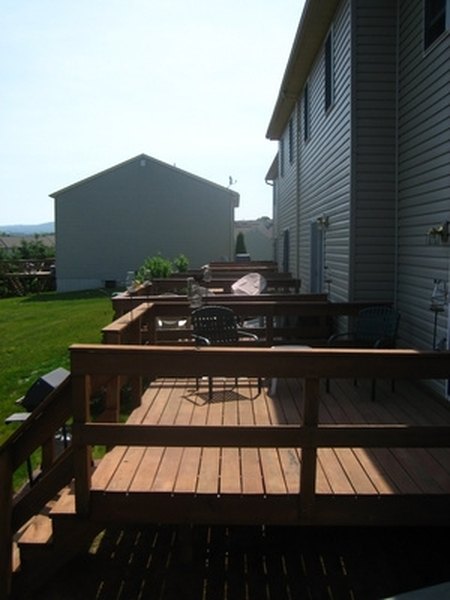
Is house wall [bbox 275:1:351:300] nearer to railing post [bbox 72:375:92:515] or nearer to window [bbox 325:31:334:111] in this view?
window [bbox 325:31:334:111]

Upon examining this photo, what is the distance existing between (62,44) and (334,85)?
4.15 m

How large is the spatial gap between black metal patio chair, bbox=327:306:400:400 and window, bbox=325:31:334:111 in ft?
11.1

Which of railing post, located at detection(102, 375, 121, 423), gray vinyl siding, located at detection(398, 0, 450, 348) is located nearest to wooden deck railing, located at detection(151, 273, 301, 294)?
gray vinyl siding, located at detection(398, 0, 450, 348)

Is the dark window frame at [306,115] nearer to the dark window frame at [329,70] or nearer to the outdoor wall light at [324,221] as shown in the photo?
the dark window frame at [329,70]

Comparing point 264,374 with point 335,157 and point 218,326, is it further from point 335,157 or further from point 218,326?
point 335,157

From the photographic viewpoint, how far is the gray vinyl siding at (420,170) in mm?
4664

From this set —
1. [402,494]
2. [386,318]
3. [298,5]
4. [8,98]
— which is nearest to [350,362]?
[402,494]

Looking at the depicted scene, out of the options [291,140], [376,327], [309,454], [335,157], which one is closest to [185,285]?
[335,157]

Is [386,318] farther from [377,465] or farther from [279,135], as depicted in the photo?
[279,135]

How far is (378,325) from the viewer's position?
537 cm

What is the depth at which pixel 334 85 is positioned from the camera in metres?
7.21

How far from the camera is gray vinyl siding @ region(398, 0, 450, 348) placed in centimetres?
466

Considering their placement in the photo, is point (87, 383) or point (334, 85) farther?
point (334, 85)

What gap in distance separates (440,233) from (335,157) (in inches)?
118
